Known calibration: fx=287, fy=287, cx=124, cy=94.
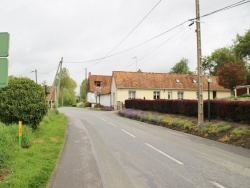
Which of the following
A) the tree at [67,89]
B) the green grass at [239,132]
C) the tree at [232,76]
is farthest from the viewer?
the tree at [67,89]

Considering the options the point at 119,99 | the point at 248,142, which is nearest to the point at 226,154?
the point at 248,142

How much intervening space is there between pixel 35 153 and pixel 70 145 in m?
2.63

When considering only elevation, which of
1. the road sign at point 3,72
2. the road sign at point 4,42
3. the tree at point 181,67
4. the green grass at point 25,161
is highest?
the tree at point 181,67

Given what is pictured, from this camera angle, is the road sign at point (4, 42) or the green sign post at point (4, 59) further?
the road sign at point (4, 42)

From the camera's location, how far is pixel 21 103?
13.6 metres

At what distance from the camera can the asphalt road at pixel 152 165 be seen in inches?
263

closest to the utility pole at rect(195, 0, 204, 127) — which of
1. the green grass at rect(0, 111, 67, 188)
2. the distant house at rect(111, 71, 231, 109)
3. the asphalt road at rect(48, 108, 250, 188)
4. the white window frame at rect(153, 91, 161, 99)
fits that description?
the asphalt road at rect(48, 108, 250, 188)

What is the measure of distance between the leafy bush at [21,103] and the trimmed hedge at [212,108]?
10061 millimetres

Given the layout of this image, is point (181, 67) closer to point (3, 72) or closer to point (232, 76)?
point (232, 76)

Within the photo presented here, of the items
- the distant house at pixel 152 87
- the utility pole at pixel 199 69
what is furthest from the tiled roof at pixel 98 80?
the utility pole at pixel 199 69

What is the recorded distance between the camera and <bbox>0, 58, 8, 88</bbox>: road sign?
253 inches

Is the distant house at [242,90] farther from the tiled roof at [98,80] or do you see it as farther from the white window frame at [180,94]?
the tiled roof at [98,80]

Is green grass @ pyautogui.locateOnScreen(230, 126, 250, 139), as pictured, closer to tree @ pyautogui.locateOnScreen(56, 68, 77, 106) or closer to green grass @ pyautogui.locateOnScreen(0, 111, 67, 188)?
green grass @ pyautogui.locateOnScreen(0, 111, 67, 188)

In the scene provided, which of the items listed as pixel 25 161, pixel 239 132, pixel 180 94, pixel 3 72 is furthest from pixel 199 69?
pixel 180 94
